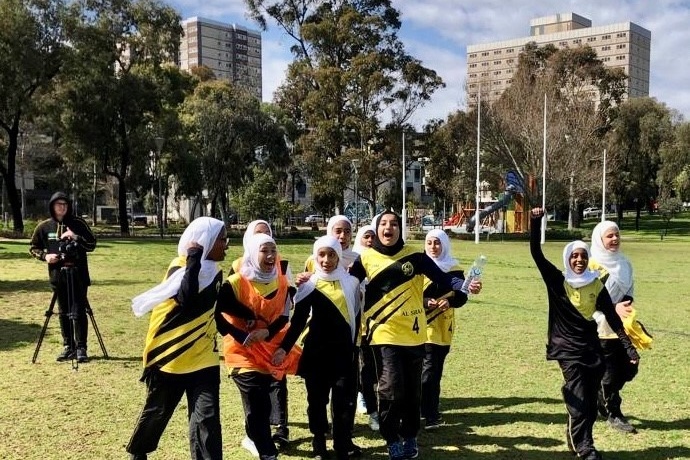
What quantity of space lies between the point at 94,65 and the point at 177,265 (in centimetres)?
3259

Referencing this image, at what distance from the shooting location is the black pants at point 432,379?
572 cm

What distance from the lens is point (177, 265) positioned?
439 cm

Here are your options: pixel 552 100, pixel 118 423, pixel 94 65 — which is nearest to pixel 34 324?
pixel 118 423

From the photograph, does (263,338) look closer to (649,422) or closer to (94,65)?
(649,422)

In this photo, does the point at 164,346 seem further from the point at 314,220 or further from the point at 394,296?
the point at 314,220

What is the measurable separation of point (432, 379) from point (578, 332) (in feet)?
4.52

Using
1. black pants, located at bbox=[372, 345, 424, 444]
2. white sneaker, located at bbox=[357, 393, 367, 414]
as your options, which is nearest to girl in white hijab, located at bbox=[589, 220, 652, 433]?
black pants, located at bbox=[372, 345, 424, 444]

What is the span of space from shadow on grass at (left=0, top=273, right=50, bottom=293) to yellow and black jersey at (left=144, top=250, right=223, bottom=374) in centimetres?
1055

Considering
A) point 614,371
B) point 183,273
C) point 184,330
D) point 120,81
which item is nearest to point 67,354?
point 184,330

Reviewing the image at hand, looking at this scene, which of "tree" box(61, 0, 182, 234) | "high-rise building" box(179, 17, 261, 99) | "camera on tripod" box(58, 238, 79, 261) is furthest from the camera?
"high-rise building" box(179, 17, 261, 99)

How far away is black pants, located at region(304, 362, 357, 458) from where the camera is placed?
186 inches

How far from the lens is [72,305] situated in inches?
303

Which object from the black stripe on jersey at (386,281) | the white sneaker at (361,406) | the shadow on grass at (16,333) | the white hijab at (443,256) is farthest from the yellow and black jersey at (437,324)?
the shadow on grass at (16,333)

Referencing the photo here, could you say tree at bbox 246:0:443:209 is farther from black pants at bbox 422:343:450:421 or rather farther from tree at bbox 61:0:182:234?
black pants at bbox 422:343:450:421
